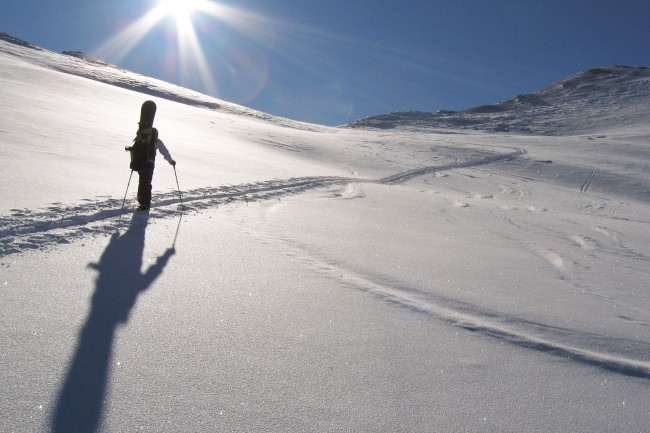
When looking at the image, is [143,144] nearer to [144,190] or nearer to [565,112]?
[144,190]

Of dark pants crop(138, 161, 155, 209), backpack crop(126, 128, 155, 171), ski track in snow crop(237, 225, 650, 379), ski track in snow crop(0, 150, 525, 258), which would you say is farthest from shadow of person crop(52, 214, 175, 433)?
backpack crop(126, 128, 155, 171)

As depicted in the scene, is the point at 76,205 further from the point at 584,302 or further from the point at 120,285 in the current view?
the point at 584,302

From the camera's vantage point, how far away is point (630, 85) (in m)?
75.6

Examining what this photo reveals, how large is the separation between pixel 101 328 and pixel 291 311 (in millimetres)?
1372

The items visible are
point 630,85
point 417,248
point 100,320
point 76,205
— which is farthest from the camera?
point 630,85

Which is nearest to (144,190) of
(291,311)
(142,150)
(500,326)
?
(142,150)

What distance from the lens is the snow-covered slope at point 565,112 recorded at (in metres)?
54.5

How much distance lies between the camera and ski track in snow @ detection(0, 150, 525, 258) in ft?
15.2

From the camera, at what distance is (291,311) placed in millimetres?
3855

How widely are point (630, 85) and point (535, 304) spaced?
86725 millimetres

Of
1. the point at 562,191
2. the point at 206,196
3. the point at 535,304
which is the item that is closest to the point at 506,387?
the point at 535,304

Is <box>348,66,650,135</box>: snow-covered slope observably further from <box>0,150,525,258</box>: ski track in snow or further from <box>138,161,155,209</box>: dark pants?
<box>138,161,155,209</box>: dark pants

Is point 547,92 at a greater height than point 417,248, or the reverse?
point 547,92

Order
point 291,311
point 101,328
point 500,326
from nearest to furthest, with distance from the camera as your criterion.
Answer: point 101,328 < point 291,311 < point 500,326
